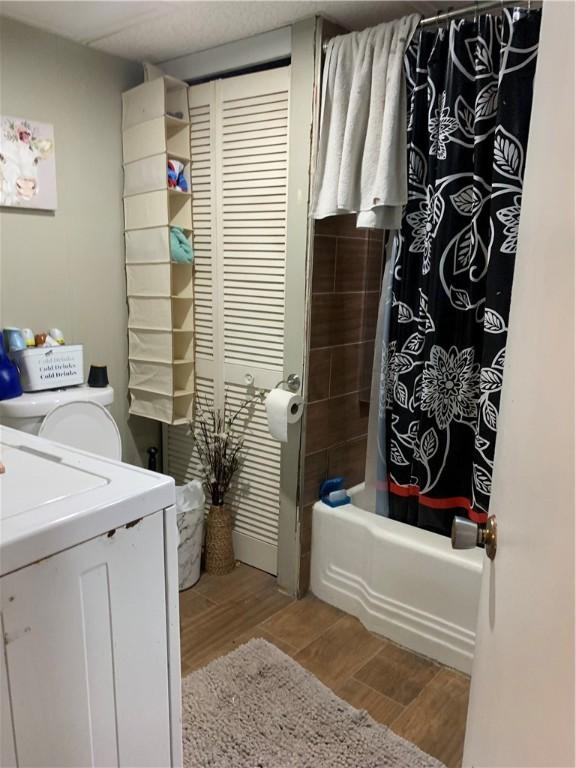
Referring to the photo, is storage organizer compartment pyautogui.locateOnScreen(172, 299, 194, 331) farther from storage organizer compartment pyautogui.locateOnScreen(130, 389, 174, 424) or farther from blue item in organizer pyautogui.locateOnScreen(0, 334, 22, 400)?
blue item in organizer pyautogui.locateOnScreen(0, 334, 22, 400)

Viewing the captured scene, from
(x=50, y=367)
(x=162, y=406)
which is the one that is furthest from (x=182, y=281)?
(x=50, y=367)

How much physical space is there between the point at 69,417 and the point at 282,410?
776 mm

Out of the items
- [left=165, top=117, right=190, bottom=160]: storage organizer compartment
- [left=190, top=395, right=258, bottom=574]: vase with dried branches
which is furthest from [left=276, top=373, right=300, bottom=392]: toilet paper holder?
[left=165, top=117, right=190, bottom=160]: storage organizer compartment

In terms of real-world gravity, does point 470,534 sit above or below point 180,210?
below

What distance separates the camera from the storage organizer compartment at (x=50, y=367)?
6.71 ft

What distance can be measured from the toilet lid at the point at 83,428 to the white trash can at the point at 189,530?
36 centimetres

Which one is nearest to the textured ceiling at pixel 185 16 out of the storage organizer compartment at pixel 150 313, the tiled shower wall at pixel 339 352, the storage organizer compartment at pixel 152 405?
the tiled shower wall at pixel 339 352

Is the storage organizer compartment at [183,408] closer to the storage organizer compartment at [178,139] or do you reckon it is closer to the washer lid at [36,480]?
the storage organizer compartment at [178,139]

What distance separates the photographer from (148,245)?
2.37 metres

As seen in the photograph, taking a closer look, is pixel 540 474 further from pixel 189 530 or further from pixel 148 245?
pixel 148 245

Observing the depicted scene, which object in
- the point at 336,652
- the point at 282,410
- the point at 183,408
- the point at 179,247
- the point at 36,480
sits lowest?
the point at 336,652

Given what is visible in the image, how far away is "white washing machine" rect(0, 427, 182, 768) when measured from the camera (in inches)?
33.9

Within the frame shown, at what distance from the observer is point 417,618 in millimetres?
1995

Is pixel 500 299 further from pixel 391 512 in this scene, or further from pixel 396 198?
pixel 391 512
